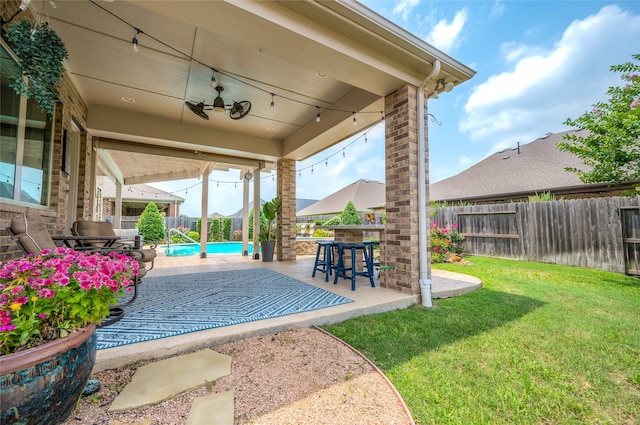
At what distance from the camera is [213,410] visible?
1454mm

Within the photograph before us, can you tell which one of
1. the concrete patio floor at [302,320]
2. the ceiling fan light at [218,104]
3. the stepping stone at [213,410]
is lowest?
the stepping stone at [213,410]

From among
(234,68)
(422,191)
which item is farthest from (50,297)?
(234,68)

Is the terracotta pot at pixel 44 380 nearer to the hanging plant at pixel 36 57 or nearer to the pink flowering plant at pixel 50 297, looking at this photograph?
the pink flowering plant at pixel 50 297

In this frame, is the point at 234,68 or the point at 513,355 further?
the point at 234,68

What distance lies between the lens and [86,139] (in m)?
5.12

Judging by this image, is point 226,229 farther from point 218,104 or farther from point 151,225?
point 218,104

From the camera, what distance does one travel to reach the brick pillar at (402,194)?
11.6 feet

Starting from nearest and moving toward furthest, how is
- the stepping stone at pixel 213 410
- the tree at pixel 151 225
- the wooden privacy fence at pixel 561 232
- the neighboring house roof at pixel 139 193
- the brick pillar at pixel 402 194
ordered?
the stepping stone at pixel 213 410
the brick pillar at pixel 402 194
the wooden privacy fence at pixel 561 232
the tree at pixel 151 225
the neighboring house roof at pixel 139 193

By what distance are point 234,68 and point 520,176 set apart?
1165cm

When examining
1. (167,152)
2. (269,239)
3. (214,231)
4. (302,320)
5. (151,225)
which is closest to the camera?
(302,320)

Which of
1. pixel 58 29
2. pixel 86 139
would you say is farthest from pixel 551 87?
pixel 86 139

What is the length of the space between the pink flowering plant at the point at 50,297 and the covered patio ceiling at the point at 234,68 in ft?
7.44

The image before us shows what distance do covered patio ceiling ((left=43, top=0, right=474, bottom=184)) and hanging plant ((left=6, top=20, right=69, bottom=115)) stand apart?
770mm

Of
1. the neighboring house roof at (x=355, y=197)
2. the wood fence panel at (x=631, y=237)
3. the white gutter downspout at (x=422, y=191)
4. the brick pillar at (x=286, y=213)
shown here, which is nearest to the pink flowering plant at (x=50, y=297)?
the white gutter downspout at (x=422, y=191)
